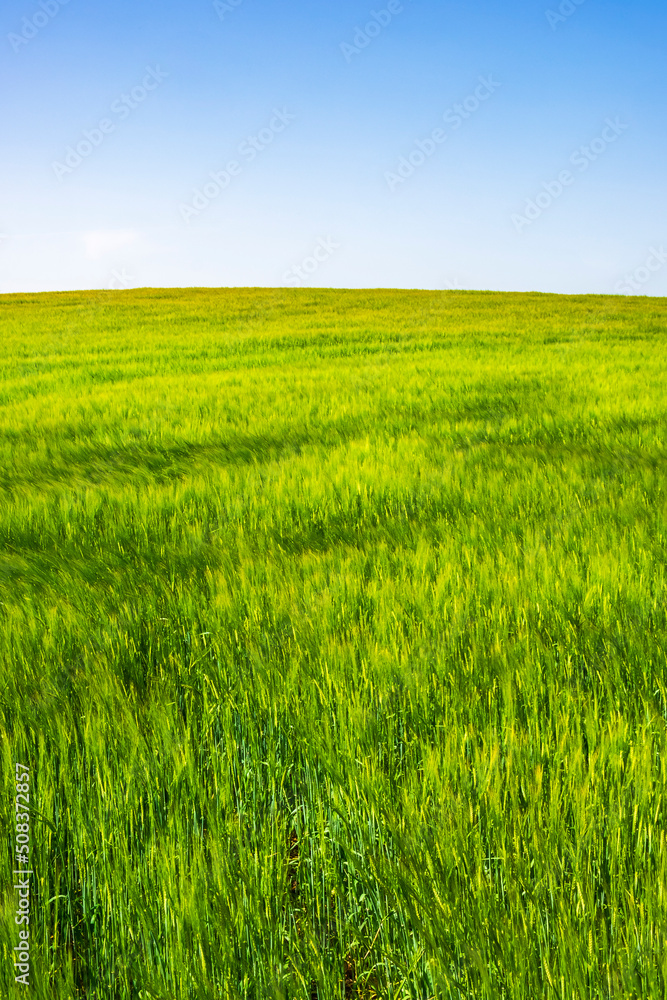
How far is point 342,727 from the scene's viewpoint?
1413 millimetres

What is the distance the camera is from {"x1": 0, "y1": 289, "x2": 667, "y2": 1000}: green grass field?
0.98 meters

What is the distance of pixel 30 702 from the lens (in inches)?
64.1

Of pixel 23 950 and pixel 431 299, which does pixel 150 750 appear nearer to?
pixel 23 950

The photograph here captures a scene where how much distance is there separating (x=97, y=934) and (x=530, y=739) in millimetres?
874

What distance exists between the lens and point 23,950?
0.96 metres

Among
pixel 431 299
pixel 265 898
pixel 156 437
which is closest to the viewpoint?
pixel 265 898

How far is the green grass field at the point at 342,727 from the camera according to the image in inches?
38.4

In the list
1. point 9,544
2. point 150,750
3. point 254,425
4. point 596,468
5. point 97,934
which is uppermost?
point 254,425

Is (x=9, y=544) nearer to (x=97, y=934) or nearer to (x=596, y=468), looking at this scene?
(x=97, y=934)

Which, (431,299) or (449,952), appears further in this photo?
(431,299)

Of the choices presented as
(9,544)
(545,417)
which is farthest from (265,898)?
(545,417)

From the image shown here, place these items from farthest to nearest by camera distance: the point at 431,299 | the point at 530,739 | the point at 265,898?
the point at 431,299 → the point at 530,739 → the point at 265,898

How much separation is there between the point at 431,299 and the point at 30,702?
1039 inches

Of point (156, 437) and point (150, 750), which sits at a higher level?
point (156, 437)
